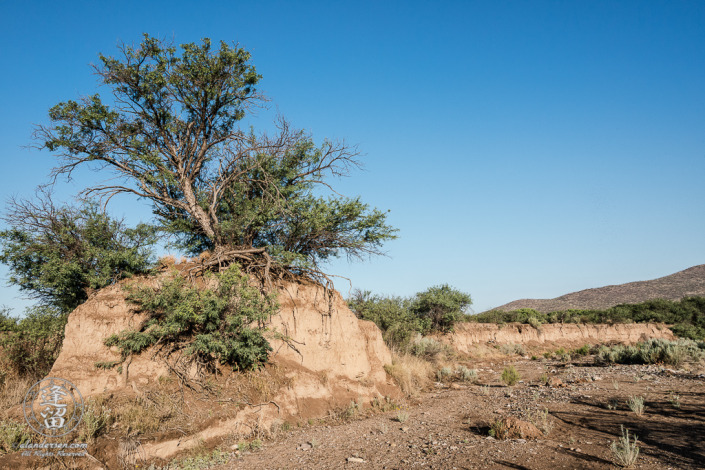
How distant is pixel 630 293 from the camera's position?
231 ft

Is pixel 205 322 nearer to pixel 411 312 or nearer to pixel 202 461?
pixel 202 461

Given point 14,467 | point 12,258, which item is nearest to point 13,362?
point 12,258

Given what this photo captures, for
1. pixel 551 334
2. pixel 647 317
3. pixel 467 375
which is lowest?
pixel 467 375

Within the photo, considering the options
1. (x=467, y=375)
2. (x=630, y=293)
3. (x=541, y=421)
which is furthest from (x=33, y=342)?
(x=630, y=293)

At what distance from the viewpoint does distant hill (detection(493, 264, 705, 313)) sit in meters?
64.5

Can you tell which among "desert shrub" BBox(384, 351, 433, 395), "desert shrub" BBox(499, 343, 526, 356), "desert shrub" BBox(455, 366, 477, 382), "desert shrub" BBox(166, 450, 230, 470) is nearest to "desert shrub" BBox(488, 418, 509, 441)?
"desert shrub" BBox(166, 450, 230, 470)

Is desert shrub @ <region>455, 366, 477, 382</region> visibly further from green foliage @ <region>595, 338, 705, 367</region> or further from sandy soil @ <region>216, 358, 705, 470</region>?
green foliage @ <region>595, 338, 705, 367</region>

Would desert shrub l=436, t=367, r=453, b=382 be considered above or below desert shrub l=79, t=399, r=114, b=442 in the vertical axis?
below

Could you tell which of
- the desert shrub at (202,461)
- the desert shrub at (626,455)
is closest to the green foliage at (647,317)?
the desert shrub at (626,455)

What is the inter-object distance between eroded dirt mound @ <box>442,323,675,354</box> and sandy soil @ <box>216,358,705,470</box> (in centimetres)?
1532

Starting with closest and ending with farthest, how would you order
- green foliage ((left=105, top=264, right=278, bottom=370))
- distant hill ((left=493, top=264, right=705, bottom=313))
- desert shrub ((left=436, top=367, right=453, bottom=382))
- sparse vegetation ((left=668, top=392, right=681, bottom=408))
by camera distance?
green foliage ((left=105, top=264, right=278, bottom=370))
sparse vegetation ((left=668, top=392, right=681, bottom=408))
desert shrub ((left=436, top=367, right=453, bottom=382))
distant hill ((left=493, top=264, right=705, bottom=313))

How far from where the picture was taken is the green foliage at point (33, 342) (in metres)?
10.0

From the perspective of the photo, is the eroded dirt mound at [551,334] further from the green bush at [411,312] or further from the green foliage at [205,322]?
the green foliage at [205,322]

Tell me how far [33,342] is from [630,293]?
8716cm
